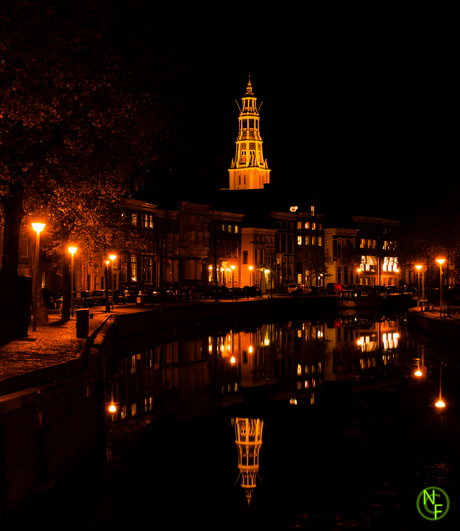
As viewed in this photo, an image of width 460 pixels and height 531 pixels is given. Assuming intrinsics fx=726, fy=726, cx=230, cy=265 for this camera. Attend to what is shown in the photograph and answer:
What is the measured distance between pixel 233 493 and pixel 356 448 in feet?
15.1

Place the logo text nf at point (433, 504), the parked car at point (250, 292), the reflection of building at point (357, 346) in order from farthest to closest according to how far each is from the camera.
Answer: the parked car at point (250, 292)
the reflection of building at point (357, 346)
the logo text nf at point (433, 504)

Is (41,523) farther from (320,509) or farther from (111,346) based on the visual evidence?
(111,346)

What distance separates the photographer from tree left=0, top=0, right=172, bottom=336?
20.0 m

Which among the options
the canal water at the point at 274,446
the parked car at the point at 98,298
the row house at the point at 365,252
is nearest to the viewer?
the canal water at the point at 274,446

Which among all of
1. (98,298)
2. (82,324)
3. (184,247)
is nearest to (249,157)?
(184,247)

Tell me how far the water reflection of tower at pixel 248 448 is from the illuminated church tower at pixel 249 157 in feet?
481

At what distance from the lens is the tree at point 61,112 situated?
20000 millimetres

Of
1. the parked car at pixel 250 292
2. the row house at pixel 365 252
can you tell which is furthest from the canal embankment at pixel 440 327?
the row house at pixel 365 252

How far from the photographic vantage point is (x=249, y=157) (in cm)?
16788

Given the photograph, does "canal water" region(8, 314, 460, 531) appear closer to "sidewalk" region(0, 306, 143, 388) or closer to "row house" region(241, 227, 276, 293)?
"sidewalk" region(0, 306, 143, 388)

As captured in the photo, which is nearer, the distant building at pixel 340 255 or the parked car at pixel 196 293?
the parked car at pixel 196 293

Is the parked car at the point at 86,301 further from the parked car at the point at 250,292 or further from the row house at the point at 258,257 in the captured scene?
the row house at the point at 258,257

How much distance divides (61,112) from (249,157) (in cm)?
14815

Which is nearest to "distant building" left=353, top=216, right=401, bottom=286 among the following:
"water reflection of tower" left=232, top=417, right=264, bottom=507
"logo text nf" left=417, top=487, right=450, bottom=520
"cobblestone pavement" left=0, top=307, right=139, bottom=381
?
"cobblestone pavement" left=0, top=307, right=139, bottom=381
